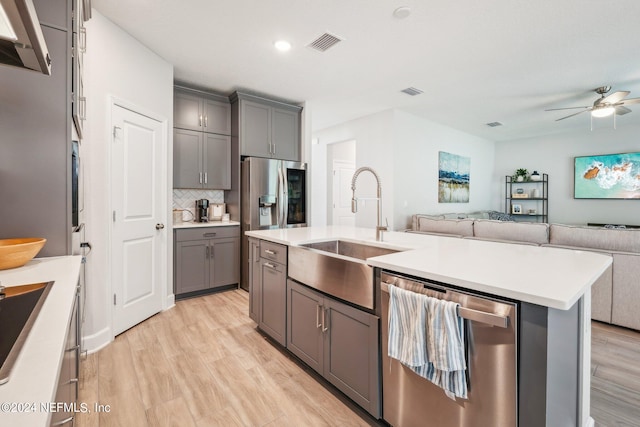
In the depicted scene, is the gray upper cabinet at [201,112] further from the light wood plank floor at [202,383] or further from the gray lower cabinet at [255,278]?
the light wood plank floor at [202,383]

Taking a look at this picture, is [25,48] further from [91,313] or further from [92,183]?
[91,313]

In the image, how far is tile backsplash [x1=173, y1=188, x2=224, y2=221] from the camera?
390cm

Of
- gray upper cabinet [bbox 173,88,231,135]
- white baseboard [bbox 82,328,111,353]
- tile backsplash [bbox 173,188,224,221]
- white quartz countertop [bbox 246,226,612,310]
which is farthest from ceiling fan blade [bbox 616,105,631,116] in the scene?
white baseboard [bbox 82,328,111,353]

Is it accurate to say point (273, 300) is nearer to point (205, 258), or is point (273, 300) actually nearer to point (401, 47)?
point (205, 258)

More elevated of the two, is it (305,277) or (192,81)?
(192,81)

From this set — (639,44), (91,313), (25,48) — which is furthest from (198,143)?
(639,44)

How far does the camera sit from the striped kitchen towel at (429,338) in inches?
44.3

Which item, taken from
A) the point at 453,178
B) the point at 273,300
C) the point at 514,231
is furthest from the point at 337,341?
the point at 453,178

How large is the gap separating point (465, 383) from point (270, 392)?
4.06 feet

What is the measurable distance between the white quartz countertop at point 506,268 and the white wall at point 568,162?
6.25 meters

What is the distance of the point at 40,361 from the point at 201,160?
3.52 m

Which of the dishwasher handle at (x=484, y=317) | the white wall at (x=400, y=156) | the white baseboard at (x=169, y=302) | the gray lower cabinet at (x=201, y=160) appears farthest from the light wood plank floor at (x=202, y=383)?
the white wall at (x=400, y=156)

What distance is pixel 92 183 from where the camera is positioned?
2.39 m

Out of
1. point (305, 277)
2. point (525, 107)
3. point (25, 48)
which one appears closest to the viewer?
point (25, 48)
